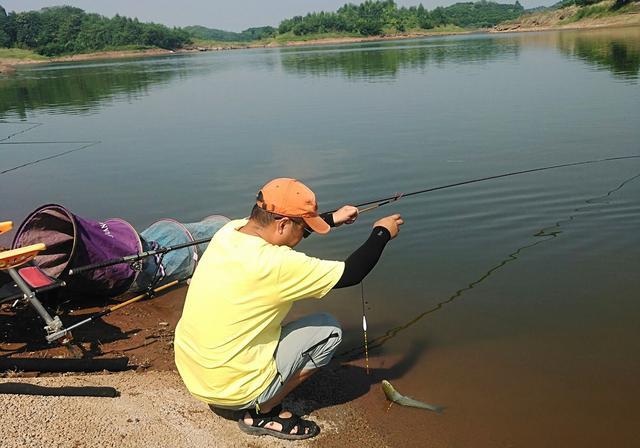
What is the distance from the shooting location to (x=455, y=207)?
8656 mm

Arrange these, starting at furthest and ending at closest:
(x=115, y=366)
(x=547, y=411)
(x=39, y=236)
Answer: (x=39, y=236)
(x=115, y=366)
(x=547, y=411)

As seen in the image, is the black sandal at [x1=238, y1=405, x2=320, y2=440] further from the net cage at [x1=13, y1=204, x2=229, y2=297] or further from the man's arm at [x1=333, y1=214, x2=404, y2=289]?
the net cage at [x1=13, y1=204, x2=229, y2=297]

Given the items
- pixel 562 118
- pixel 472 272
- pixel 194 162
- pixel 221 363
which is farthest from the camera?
pixel 562 118

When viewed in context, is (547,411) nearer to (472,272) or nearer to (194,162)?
(472,272)

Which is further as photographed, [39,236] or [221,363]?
[39,236]

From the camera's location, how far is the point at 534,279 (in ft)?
21.0

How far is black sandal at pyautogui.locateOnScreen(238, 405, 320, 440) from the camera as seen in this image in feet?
12.5

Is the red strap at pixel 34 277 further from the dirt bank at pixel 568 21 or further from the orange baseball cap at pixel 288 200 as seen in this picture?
the dirt bank at pixel 568 21

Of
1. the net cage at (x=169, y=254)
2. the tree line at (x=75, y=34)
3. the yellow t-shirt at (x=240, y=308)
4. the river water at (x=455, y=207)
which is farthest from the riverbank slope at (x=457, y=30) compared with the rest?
the yellow t-shirt at (x=240, y=308)

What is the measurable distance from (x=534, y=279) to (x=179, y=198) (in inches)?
253

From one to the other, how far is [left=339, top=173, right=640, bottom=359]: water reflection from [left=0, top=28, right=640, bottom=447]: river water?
22mm

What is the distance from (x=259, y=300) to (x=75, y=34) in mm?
145535

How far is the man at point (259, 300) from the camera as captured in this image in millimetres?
3330

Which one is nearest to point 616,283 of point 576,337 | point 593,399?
point 576,337
